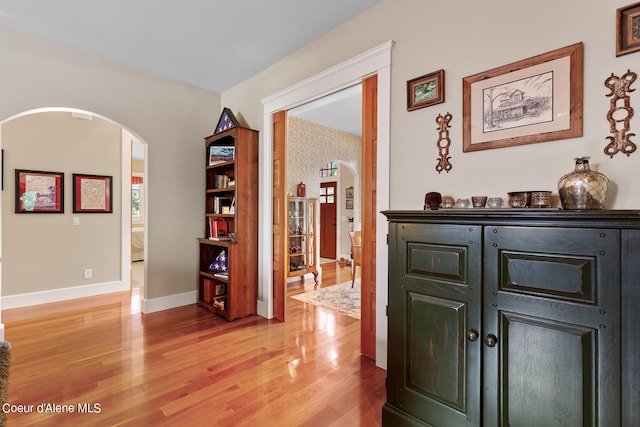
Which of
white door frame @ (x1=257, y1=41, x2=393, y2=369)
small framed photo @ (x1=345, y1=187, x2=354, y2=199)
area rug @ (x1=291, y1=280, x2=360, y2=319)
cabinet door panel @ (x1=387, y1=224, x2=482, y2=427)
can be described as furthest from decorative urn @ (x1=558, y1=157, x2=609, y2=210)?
small framed photo @ (x1=345, y1=187, x2=354, y2=199)

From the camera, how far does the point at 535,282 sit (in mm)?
1215

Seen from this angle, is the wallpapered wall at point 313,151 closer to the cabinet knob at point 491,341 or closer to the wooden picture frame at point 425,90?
the wooden picture frame at point 425,90

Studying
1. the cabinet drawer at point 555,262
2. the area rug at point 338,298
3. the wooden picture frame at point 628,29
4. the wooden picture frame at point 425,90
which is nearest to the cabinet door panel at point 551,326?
the cabinet drawer at point 555,262

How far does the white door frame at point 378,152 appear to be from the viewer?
2.33 metres

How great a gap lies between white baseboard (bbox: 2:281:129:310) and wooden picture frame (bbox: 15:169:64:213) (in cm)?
106

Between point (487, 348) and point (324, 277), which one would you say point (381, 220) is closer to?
point (487, 348)

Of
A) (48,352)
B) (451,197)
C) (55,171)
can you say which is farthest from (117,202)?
(451,197)

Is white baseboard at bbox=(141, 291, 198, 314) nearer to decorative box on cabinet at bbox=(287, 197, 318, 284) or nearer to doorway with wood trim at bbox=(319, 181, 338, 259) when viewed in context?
decorative box on cabinet at bbox=(287, 197, 318, 284)

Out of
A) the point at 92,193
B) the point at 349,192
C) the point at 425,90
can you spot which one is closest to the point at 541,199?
the point at 425,90

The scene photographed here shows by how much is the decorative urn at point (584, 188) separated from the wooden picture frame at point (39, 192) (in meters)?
5.32

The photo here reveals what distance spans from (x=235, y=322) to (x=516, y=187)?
2.96 metres

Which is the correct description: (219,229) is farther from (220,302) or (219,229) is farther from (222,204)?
(220,302)

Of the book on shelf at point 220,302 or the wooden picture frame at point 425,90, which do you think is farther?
the book on shelf at point 220,302

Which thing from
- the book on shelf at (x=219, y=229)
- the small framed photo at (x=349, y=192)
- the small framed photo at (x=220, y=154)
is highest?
the small framed photo at (x=220, y=154)
